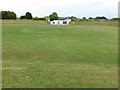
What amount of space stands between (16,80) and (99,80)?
9.07 ft

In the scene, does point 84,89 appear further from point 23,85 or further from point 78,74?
point 78,74

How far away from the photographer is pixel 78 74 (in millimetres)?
8500

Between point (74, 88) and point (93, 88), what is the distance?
22.1 inches

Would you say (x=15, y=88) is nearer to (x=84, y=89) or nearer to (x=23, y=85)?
(x=23, y=85)

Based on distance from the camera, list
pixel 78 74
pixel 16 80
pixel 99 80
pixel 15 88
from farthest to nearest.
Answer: pixel 78 74, pixel 99 80, pixel 16 80, pixel 15 88

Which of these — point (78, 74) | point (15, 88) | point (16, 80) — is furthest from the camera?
point (78, 74)

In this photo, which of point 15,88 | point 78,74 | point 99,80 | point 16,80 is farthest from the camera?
point 78,74

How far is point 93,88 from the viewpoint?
6371 millimetres

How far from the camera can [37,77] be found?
25.0 ft

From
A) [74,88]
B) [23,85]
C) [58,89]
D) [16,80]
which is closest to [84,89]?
[74,88]

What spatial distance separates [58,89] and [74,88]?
1.52 ft

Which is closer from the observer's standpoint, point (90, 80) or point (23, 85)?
point (23, 85)

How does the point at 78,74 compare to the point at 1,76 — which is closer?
the point at 1,76

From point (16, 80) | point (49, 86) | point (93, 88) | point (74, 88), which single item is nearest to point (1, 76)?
point (16, 80)
